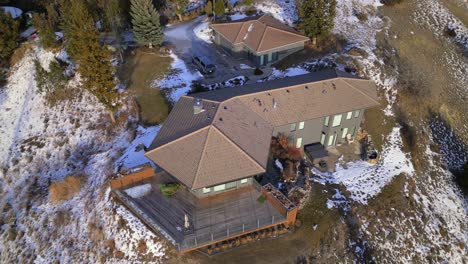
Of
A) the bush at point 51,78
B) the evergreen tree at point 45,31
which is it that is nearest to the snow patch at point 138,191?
the bush at point 51,78

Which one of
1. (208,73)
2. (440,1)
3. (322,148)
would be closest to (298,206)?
(322,148)

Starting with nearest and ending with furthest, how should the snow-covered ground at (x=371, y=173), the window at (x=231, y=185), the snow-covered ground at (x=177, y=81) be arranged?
the window at (x=231, y=185), the snow-covered ground at (x=371, y=173), the snow-covered ground at (x=177, y=81)

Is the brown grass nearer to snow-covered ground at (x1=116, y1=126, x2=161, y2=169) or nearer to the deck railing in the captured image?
snow-covered ground at (x1=116, y1=126, x2=161, y2=169)

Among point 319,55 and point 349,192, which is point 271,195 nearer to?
point 349,192

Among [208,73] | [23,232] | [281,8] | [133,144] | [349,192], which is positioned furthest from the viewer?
[281,8]

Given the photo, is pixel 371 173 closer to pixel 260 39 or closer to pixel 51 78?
pixel 260 39

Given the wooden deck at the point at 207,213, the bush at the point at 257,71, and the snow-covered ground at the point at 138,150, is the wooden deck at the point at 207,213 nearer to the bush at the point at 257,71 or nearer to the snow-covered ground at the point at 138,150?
the snow-covered ground at the point at 138,150

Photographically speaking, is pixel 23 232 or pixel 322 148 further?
pixel 322 148

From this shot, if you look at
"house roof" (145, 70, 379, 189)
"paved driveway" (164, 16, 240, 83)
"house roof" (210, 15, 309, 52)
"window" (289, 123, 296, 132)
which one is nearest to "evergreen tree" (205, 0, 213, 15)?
"paved driveway" (164, 16, 240, 83)
